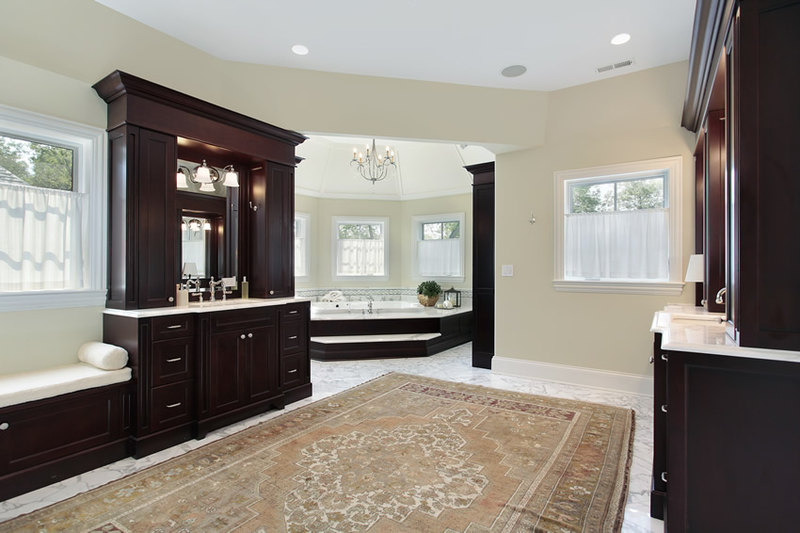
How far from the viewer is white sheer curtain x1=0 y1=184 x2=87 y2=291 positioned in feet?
8.70

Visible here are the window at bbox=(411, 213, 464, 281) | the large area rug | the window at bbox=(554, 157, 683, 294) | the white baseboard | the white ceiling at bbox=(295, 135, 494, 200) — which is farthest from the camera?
the window at bbox=(411, 213, 464, 281)

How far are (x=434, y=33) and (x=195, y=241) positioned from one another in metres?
2.66

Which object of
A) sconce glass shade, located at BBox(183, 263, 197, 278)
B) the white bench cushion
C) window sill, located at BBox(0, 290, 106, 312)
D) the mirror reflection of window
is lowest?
the white bench cushion

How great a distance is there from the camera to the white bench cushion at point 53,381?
2315 mm

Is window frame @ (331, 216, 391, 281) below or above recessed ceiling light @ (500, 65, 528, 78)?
below

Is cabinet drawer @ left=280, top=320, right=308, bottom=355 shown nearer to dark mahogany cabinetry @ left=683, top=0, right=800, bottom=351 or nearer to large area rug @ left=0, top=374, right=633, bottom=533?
large area rug @ left=0, top=374, right=633, bottom=533

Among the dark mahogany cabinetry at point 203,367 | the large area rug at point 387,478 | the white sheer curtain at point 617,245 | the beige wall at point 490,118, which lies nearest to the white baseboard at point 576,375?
the beige wall at point 490,118

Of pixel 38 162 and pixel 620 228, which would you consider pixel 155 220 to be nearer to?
pixel 38 162

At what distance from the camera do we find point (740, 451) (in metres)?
1.52

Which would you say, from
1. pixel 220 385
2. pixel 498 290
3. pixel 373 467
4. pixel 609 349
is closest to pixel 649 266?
pixel 609 349

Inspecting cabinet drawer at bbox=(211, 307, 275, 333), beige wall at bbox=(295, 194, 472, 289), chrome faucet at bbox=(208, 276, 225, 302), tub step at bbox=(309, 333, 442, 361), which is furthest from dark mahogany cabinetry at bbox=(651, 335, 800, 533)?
Result: beige wall at bbox=(295, 194, 472, 289)

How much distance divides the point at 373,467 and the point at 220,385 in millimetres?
1466

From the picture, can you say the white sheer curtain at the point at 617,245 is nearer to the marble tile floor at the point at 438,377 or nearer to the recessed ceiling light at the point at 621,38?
the marble tile floor at the point at 438,377

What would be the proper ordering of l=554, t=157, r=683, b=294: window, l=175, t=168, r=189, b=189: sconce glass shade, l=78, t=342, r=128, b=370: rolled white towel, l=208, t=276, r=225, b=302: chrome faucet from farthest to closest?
l=554, t=157, r=683, b=294: window
l=208, t=276, r=225, b=302: chrome faucet
l=175, t=168, r=189, b=189: sconce glass shade
l=78, t=342, r=128, b=370: rolled white towel
